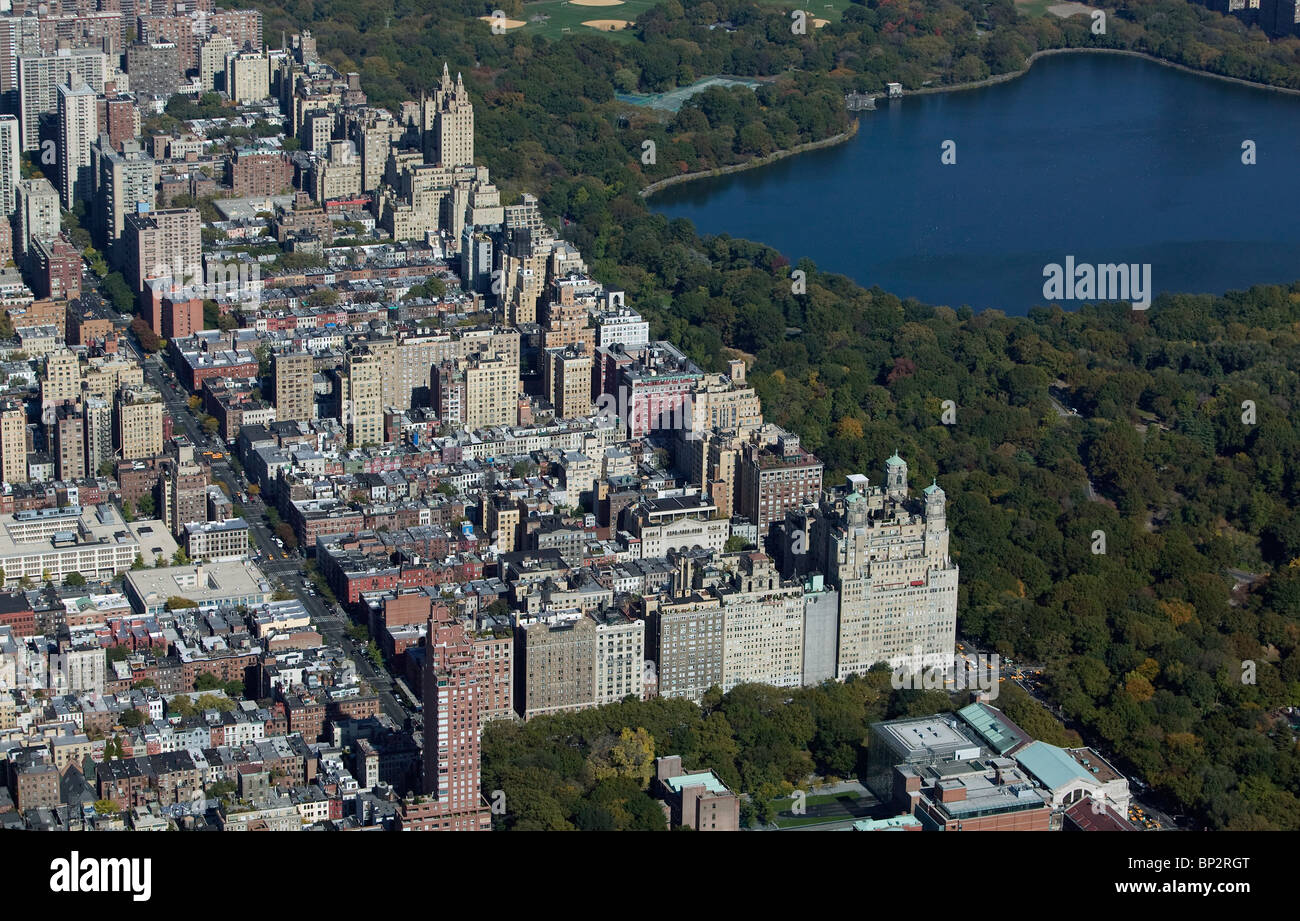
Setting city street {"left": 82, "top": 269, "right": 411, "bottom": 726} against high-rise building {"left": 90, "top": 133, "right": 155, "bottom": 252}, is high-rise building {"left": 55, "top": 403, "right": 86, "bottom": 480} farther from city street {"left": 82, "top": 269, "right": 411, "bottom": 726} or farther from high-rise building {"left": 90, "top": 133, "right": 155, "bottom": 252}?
high-rise building {"left": 90, "top": 133, "right": 155, "bottom": 252}

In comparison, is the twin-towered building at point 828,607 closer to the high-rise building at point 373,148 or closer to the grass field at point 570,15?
the high-rise building at point 373,148

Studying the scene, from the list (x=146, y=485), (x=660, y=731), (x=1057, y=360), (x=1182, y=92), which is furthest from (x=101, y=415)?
(x=1182, y=92)

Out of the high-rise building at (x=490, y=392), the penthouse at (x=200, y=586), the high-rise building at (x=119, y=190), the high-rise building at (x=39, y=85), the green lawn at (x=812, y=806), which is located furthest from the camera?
the high-rise building at (x=39, y=85)

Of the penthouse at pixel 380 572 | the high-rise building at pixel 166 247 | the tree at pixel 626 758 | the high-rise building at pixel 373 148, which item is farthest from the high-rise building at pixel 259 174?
the tree at pixel 626 758

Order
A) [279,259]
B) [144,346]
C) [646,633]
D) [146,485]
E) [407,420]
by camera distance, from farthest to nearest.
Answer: [279,259] → [144,346] → [407,420] → [146,485] → [646,633]

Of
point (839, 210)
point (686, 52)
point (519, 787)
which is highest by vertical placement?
point (686, 52)

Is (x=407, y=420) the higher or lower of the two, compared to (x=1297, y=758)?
higher

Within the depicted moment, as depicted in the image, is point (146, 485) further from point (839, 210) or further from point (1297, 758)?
point (839, 210)
